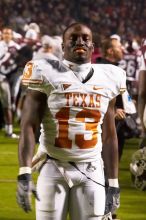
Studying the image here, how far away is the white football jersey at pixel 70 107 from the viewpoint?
4.60m

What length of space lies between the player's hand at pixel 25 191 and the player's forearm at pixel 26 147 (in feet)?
0.26

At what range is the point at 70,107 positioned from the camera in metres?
4.62

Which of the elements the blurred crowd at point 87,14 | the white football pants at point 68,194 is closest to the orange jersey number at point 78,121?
the white football pants at point 68,194

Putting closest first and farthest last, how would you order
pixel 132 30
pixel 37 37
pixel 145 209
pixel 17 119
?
pixel 145 209 → pixel 17 119 → pixel 37 37 → pixel 132 30

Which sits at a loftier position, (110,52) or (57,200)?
(110,52)

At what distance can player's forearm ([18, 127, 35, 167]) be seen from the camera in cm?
456

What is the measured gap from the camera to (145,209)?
319 inches

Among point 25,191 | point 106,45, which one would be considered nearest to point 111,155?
point 25,191

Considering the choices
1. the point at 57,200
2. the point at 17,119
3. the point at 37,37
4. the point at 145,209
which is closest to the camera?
the point at 57,200

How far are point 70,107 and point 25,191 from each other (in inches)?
20.7

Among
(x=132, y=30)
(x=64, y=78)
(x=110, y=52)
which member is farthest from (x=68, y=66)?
(x=132, y=30)

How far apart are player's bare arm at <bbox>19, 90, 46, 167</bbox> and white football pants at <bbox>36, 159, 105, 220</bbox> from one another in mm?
158

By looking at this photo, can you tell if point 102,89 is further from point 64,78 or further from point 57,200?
point 57,200

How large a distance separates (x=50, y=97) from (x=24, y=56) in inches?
401
